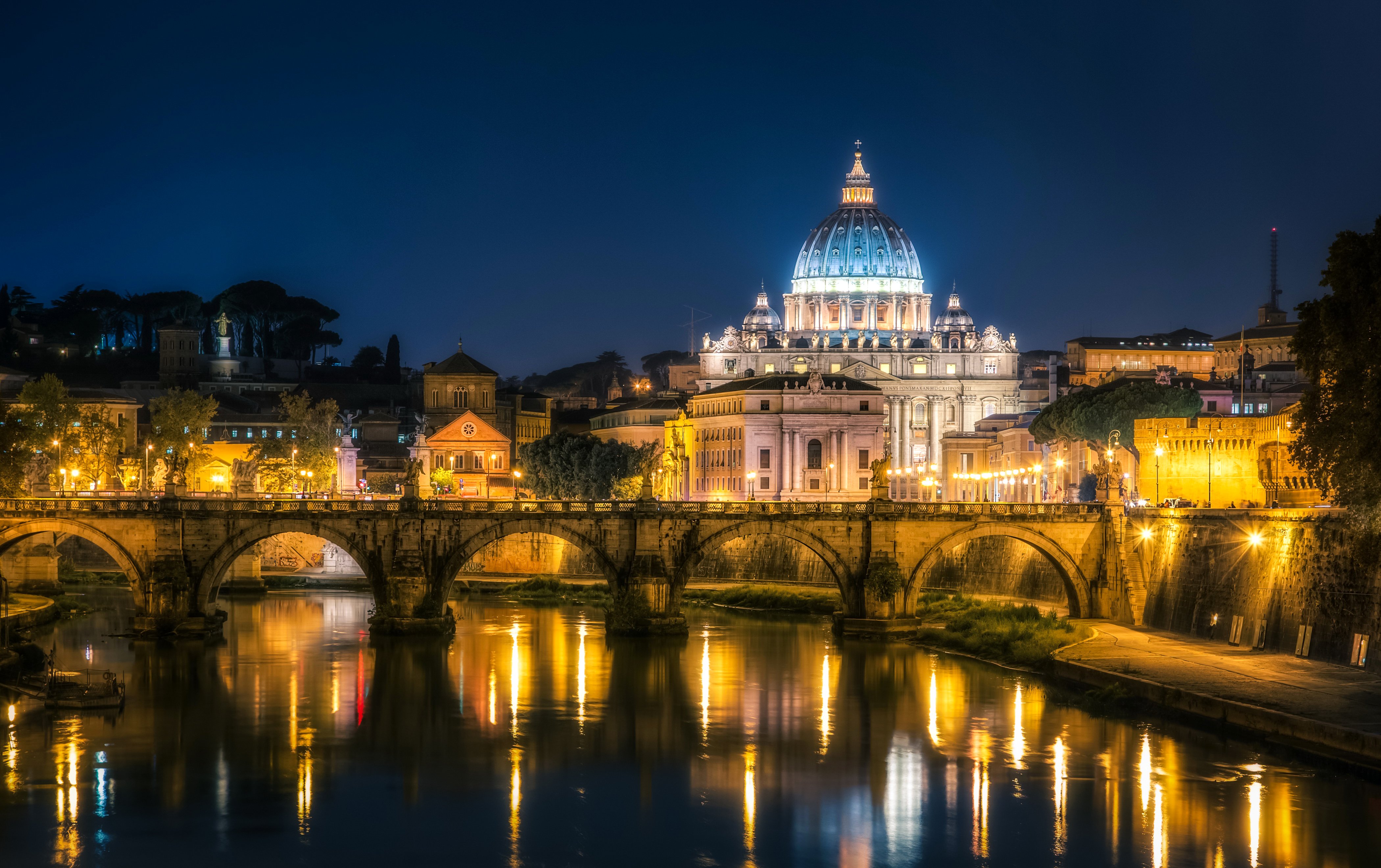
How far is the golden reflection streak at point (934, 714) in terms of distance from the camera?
42281 millimetres

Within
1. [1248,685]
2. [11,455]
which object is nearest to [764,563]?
[11,455]

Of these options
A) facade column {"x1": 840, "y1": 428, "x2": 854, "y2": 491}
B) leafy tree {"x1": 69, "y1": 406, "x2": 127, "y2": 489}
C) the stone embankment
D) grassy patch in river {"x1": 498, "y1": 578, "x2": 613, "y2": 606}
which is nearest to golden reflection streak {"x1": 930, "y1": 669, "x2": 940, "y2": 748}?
grassy patch in river {"x1": 498, "y1": 578, "x2": 613, "y2": 606}

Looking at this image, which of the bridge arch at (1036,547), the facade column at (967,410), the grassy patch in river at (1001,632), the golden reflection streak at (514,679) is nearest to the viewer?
the golden reflection streak at (514,679)

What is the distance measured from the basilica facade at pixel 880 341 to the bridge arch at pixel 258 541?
88.2 m

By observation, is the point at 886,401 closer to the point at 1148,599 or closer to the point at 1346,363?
the point at 1148,599

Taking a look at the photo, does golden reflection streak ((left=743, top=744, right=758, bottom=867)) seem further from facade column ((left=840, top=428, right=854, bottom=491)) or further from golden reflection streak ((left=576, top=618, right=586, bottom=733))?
facade column ((left=840, top=428, right=854, bottom=491))

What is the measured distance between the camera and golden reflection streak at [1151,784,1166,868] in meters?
31.2

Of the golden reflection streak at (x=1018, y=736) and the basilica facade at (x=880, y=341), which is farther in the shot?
the basilica facade at (x=880, y=341)

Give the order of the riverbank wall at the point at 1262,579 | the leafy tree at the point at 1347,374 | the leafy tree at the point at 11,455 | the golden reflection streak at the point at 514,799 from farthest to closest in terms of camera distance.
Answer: the leafy tree at the point at 11,455 → the riverbank wall at the point at 1262,579 → the leafy tree at the point at 1347,374 → the golden reflection streak at the point at 514,799

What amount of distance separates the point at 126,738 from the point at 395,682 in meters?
9.86

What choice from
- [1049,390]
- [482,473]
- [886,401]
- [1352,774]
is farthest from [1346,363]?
[886,401]

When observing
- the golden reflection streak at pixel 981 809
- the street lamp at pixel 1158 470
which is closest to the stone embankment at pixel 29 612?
the golden reflection streak at pixel 981 809

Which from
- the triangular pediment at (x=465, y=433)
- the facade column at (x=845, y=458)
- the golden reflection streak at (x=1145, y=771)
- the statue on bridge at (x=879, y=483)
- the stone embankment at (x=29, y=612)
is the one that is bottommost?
the golden reflection streak at (x=1145, y=771)

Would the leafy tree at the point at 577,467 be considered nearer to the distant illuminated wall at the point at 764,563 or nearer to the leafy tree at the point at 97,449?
the distant illuminated wall at the point at 764,563
